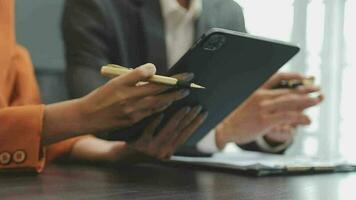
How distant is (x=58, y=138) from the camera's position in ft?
1.96

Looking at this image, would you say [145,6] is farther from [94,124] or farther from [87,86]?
[94,124]

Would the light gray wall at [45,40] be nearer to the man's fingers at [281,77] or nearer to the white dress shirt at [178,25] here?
the white dress shirt at [178,25]

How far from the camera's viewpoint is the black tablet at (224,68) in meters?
0.52

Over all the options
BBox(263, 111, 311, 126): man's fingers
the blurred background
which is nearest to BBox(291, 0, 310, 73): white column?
the blurred background

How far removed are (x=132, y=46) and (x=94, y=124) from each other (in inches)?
14.4

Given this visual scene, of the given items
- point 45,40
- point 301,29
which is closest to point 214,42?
point 45,40

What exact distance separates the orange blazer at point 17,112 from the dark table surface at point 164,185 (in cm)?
2

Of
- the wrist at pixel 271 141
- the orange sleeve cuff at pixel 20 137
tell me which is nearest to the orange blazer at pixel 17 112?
the orange sleeve cuff at pixel 20 137

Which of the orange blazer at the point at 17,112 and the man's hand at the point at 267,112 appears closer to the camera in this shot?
the orange blazer at the point at 17,112

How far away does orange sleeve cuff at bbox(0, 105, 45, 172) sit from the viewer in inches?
22.4

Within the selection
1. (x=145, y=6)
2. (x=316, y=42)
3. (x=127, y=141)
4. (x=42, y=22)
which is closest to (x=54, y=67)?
(x=42, y=22)

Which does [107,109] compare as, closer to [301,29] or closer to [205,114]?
[205,114]

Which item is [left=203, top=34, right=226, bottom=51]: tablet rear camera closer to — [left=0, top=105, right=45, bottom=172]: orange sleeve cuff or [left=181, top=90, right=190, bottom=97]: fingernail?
[left=181, top=90, right=190, bottom=97]: fingernail

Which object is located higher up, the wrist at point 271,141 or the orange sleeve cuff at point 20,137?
the orange sleeve cuff at point 20,137
